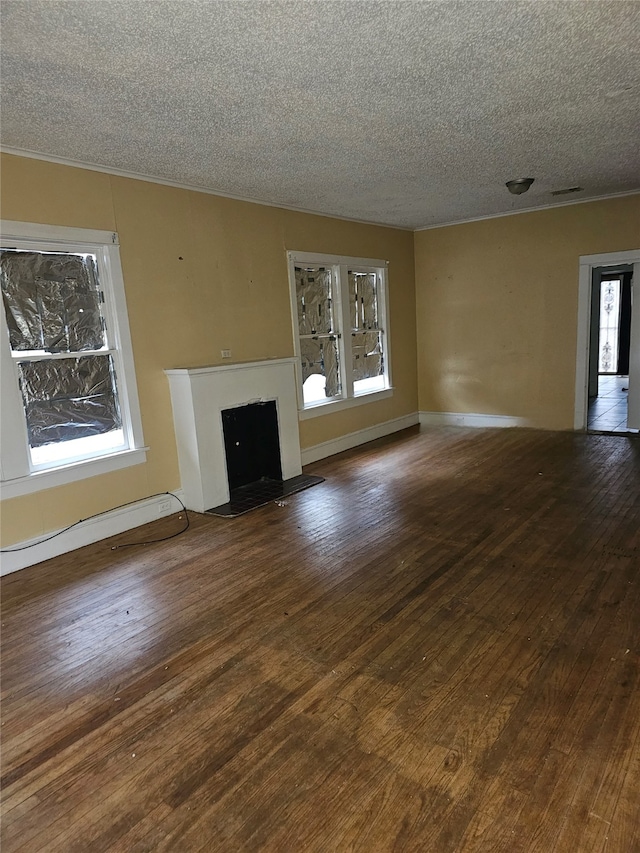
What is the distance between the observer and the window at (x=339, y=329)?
5806 mm

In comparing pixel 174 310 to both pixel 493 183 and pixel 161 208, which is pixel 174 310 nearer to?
pixel 161 208

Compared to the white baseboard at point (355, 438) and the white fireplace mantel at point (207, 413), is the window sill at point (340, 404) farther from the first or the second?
the white fireplace mantel at point (207, 413)

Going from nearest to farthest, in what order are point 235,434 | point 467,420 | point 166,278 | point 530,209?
1. point 166,278
2. point 235,434
3. point 530,209
4. point 467,420

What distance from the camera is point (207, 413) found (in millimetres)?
4344

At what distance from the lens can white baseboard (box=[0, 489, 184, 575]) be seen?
350 cm

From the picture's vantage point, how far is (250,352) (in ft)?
16.8

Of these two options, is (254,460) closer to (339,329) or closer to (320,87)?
(339,329)

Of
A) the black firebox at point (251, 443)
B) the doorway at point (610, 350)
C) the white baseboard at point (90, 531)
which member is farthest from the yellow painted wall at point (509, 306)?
the white baseboard at point (90, 531)

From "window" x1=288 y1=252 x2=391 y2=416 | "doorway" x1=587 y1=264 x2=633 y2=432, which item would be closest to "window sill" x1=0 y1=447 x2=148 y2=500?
"window" x1=288 y1=252 x2=391 y2=416

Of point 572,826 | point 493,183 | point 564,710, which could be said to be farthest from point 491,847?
point 493,183

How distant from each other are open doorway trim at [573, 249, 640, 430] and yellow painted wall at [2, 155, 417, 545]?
296 centimetres

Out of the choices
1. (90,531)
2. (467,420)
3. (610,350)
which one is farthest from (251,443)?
(610,350)

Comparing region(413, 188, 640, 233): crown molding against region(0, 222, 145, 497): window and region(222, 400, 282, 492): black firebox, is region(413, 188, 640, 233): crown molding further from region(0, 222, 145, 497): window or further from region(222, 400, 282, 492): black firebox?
region(0, 222, 145, 497): window

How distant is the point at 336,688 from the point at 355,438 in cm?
446
